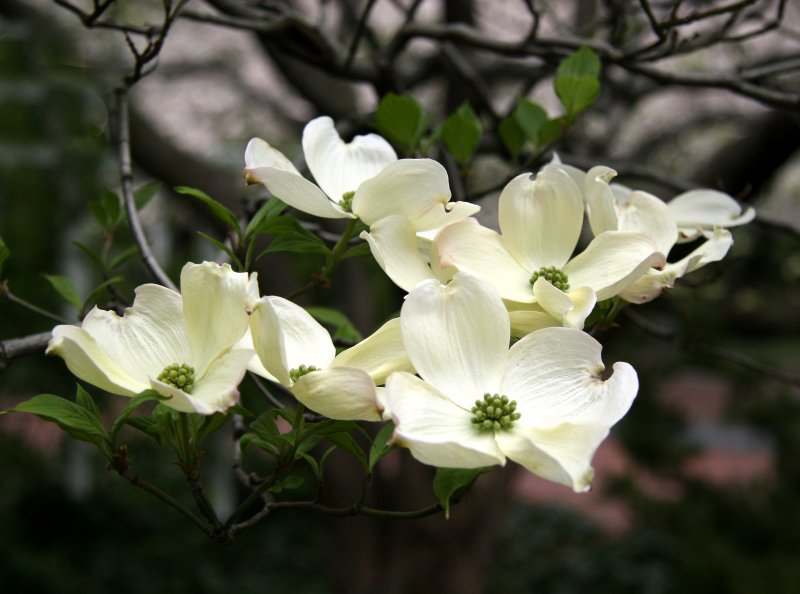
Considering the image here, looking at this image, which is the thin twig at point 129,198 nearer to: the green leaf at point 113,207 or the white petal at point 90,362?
the green leaf at point 113,207

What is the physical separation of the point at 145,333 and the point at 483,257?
0.64 feet

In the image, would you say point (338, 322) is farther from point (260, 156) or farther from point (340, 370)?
point (340, 370)

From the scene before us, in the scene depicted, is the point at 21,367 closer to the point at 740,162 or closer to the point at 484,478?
the point at 484,478

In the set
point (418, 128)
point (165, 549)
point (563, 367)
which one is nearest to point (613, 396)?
point (563, 367)

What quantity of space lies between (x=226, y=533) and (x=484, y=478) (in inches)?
73.2

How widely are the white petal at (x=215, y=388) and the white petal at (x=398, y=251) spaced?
10 cm

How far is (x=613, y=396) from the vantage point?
0.43 meters

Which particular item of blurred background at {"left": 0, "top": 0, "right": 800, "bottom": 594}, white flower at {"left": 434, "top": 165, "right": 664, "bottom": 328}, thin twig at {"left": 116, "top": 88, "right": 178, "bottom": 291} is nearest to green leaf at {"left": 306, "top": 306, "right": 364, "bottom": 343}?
thin twig at {"left": 116, "top": 88, "right": 178, "bottom": 291}

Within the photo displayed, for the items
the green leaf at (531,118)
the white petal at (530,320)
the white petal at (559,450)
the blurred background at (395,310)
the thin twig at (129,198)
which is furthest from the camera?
the blurred background at (395,310)

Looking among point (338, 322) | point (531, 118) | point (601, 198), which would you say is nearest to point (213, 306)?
point (601, 198)

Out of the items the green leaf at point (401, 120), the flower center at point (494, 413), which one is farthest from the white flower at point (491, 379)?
the green leaf at point (401, 120)

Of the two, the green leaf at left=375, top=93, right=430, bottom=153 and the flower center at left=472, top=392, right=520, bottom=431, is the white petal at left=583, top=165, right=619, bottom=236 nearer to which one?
the flower center at left=472, top=392, right=520, bottom=431

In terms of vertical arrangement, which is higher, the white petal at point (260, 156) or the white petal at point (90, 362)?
the white petal at point (260, 156)

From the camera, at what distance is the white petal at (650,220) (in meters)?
0.57
